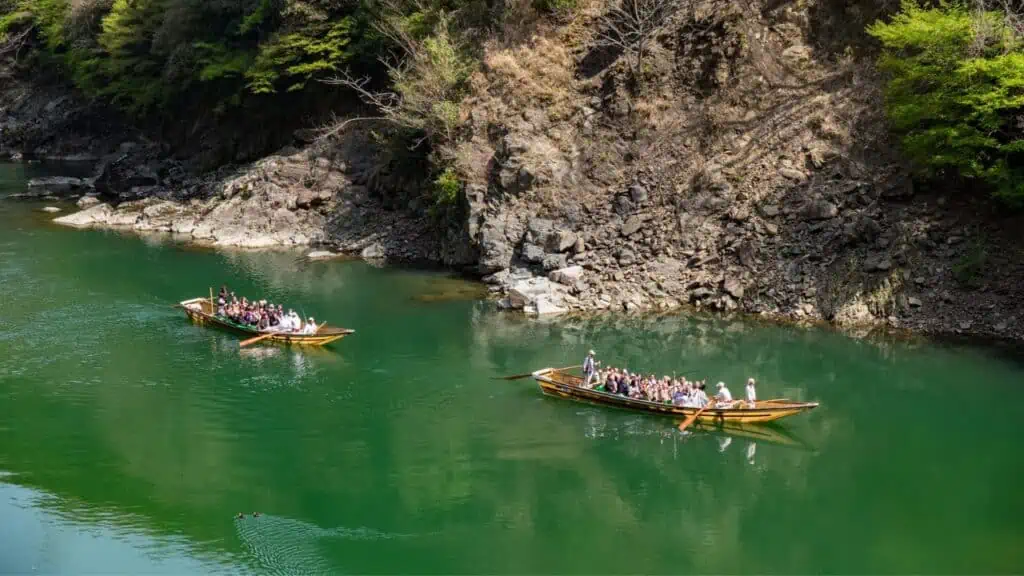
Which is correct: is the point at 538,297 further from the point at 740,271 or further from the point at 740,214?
the point at 740,214

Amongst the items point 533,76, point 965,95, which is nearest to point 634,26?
point 533,76

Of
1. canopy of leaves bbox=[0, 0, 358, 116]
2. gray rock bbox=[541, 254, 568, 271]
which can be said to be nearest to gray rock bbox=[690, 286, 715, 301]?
gray rock bbox=[541, 254, 568, 271]

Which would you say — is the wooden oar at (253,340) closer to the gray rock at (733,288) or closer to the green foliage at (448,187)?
the green foliage at (448,187)

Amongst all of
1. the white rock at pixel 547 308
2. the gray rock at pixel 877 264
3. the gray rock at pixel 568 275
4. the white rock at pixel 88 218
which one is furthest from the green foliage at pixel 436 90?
the white rock at pixel 88 218

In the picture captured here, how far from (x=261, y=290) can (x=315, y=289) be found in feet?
8.01

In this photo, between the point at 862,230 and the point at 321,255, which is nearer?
the point at 862,230

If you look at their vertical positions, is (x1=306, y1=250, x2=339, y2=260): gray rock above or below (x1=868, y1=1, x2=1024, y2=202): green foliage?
below

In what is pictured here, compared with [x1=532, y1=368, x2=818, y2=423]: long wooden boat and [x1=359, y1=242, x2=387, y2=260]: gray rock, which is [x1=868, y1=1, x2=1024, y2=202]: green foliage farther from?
[x1=359, y1=242, x2=387, y2=260]: gray rock

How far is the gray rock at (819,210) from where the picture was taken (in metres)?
38.6

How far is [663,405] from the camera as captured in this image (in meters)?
29.1

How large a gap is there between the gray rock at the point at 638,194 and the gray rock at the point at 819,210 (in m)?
7.07

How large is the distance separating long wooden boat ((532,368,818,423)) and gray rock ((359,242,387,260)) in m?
19.6

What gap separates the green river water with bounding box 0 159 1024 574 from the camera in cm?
2219

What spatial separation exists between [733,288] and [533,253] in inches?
A: 352
